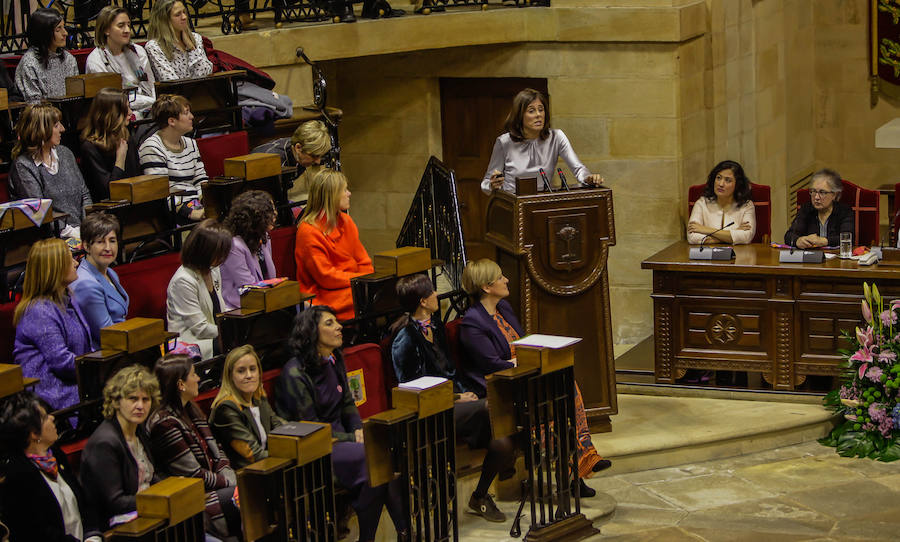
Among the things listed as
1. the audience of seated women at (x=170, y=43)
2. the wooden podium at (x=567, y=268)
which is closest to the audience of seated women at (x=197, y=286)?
the wooden podium at (x=567, y=268)

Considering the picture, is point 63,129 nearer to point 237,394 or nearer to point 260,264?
point 260,264

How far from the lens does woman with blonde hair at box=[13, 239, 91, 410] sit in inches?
224

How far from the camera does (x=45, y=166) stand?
683 cm

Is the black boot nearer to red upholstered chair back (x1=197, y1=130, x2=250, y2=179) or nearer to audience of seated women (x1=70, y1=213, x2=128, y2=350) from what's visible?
red upholstered chair back (x1=197, y1=130, x2=250, y2=179)

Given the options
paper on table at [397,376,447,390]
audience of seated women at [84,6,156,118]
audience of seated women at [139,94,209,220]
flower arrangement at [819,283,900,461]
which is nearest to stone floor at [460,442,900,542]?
flower arrangement at [819,283,900,461]

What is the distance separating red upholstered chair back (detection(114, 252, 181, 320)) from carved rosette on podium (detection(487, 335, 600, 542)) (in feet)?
5.29

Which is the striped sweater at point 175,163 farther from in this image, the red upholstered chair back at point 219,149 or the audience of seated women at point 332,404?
the audience of seated women at point 332,404

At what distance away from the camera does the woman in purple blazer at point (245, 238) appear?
6.62m

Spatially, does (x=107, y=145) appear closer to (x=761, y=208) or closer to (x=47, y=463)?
(x=47, y=463)

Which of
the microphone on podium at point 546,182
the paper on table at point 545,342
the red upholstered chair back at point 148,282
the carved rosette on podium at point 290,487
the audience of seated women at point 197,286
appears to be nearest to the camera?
the carved rosette on podium at point 290,487

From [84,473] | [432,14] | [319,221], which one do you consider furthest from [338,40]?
[84,473]

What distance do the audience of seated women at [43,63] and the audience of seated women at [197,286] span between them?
6.68ft

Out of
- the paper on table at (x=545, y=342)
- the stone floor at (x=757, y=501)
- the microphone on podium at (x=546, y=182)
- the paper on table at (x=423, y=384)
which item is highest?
the microphone on podium at (x=546, y=182)

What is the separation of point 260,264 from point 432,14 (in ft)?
13.1
